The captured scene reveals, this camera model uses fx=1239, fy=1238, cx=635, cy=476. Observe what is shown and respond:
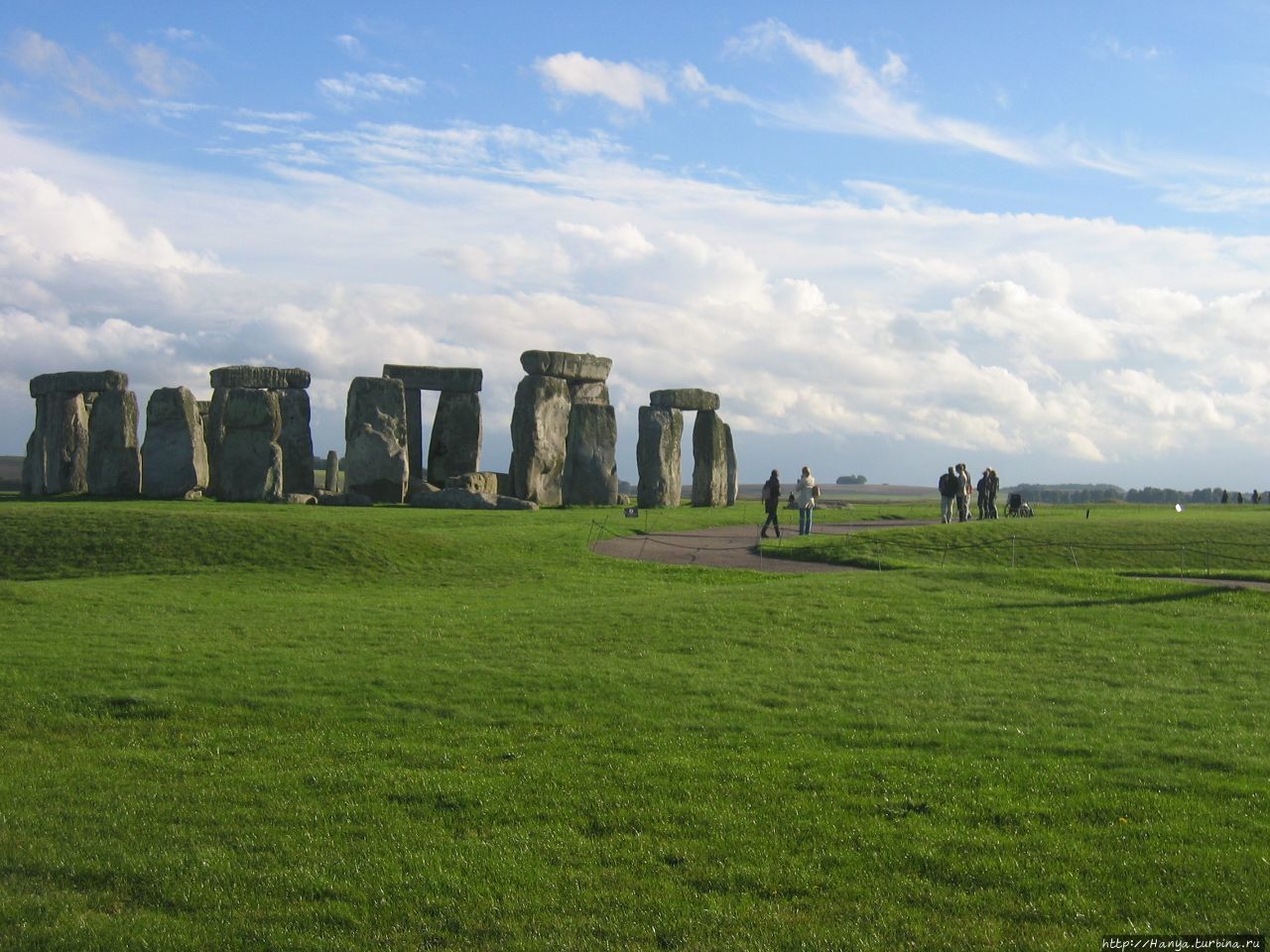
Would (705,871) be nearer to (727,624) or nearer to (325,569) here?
(727,624)

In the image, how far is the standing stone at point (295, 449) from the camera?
4169 cm

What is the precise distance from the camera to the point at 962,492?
3628 centimetres

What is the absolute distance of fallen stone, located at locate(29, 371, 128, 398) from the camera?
138 feet

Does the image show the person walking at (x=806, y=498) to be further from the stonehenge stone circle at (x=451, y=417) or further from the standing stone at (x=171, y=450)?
the standing stone at (x=171, y=450)

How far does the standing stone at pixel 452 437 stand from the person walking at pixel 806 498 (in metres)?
15.5

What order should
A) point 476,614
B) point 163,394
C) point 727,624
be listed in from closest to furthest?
1. point 727,624
2. point 476,614
3. point 163,394

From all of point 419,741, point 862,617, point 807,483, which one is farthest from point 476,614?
point 807,483

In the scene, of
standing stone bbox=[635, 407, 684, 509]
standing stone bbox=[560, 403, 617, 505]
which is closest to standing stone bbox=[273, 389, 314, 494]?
standing stone bbox=[560, 403, 617, 505]

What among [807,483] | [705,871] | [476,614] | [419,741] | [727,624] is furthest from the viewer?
[807,483]

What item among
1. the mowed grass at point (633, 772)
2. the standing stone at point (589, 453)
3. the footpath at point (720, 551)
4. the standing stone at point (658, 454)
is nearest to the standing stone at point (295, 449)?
the standing stone at point (589, 453)

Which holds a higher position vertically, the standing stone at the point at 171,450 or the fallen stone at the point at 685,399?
the fallen stone at the point at 685,399

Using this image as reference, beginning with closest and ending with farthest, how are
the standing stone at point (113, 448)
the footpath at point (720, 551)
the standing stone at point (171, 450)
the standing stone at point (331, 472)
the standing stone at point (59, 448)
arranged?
the footpath at point (720, 551), the standing stone at point (171, 450), the standing stone at point (113, 448), the standing stone at point (59, 448), the standing stone at point (331, 472)

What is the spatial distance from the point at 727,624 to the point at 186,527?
549 inches

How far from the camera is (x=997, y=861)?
7766 millimetres
